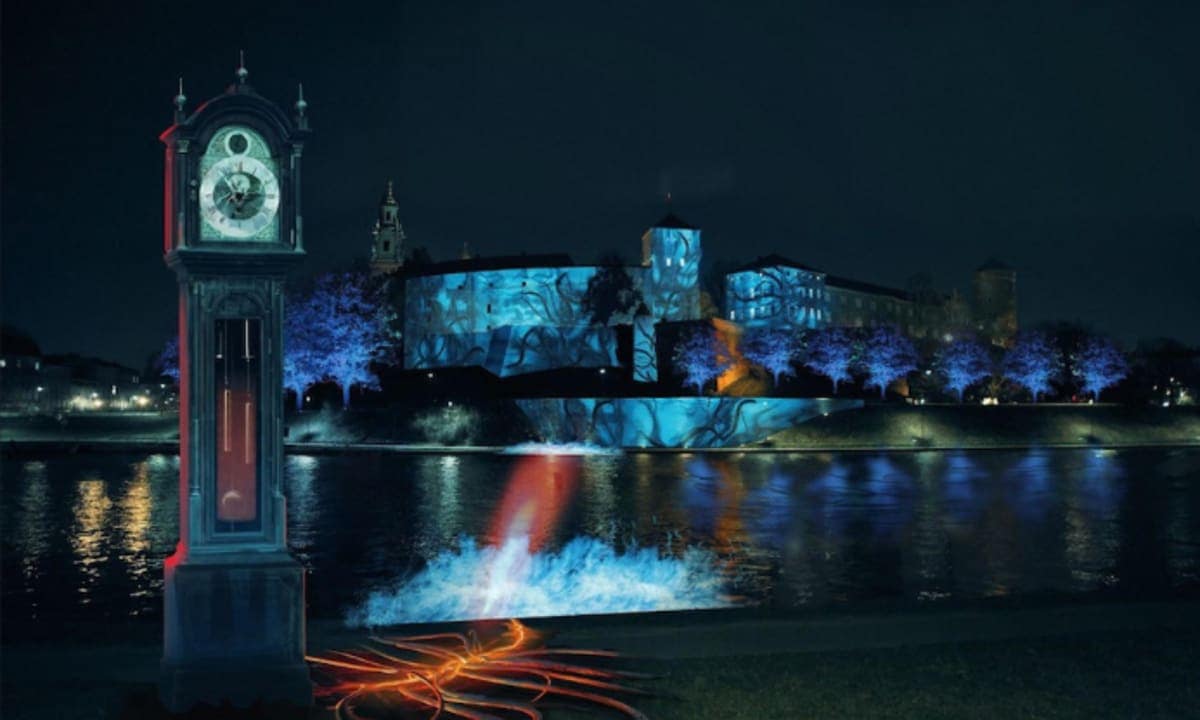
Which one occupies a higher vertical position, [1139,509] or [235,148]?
[235,148]

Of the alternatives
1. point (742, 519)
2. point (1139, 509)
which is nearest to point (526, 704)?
point (742, 519)

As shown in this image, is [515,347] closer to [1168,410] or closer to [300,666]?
[1168,410]

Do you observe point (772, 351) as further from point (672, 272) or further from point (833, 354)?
point (672, 272)

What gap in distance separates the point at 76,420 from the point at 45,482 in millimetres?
46908

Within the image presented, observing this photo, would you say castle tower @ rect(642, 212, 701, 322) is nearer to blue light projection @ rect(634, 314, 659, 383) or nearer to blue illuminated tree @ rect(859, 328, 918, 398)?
blue light projection @ rect(634, 314, 659, 383)

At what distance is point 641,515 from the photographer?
29.9 meters

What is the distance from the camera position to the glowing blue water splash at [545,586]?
15711 mm

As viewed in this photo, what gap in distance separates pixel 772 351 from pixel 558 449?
4884 cm

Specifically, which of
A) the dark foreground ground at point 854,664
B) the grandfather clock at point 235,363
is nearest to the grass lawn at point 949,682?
the dark foreground ground at point 854,664

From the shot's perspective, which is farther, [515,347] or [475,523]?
[515,347]

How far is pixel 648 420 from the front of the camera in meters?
69.8

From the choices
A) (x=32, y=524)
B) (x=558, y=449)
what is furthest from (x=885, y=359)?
(x=32, y=524)

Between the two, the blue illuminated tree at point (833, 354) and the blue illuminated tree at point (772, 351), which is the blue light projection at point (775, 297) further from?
the blue illuminated tree at point (833, 354)

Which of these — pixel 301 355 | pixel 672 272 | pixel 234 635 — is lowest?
pixel 234 635
